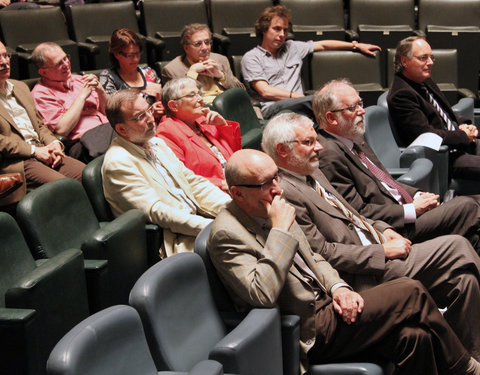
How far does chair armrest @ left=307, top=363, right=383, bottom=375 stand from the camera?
1.41 m

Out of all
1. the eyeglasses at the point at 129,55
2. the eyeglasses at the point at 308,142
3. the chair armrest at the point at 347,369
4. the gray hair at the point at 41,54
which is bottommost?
the chair armrest at the point at 347,369

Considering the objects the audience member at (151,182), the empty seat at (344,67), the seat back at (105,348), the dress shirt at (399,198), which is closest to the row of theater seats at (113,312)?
the seat back at (105,348)

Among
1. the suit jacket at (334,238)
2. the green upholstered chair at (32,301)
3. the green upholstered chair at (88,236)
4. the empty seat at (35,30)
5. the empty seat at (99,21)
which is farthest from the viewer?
the empty seat at (99,21)

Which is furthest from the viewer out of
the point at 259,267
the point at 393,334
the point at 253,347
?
the point at 393,334

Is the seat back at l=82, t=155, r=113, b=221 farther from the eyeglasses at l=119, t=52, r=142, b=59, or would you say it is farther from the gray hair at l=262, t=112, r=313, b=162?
the eyeglasses at l=119, t=52, r=142, b=59

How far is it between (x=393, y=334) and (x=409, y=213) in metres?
0.59

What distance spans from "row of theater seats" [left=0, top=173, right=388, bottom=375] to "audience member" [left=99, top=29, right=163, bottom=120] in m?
0.92

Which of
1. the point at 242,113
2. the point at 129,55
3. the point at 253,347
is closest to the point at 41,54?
the point at 129,55

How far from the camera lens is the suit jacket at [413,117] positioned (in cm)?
263

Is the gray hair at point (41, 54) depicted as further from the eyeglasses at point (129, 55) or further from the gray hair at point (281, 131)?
the gray hair at point (281, 131)

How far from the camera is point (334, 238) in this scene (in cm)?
172

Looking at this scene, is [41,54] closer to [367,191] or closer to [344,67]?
[367,191]

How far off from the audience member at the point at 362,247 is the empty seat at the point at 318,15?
1802mm

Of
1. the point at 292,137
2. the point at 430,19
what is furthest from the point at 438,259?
the point at 430,19
